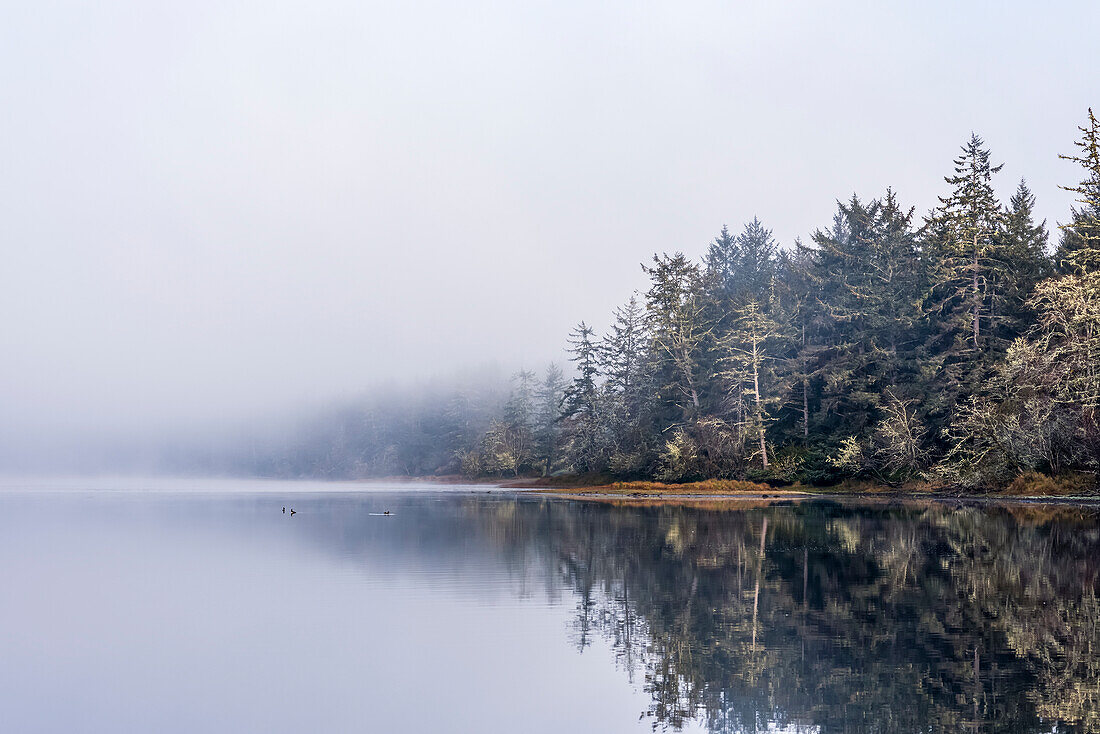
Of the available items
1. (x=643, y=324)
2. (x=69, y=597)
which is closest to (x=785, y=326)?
(x=643, y=324)

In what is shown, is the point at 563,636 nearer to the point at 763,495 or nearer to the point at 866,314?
the point at 763,495

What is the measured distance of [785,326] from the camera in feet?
243

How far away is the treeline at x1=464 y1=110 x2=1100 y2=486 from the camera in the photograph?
160 feet

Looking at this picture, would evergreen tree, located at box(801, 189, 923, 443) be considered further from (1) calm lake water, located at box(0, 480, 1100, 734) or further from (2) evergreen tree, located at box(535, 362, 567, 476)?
(2) evergreen tree, located at box(535, 362, 567, 476)

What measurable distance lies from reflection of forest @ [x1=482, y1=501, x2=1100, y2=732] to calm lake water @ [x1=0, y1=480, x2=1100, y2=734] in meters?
0.06

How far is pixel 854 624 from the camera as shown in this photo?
14.9m

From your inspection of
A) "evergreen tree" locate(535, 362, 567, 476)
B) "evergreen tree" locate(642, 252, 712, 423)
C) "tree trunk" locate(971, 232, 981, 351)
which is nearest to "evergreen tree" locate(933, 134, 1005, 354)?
"tree trunk" locate(971, 232, 981, 351)

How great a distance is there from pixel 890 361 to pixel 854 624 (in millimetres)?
53079

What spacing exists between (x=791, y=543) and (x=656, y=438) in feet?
169

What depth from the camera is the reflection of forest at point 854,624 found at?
1018cm

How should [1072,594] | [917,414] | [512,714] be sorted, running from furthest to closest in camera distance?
[917,414] < [1072,594] < [512,714]

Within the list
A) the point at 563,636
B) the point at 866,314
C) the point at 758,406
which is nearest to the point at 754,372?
the point at 758,406

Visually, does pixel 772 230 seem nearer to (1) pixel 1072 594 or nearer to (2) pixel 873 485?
(2) pixel 873 485

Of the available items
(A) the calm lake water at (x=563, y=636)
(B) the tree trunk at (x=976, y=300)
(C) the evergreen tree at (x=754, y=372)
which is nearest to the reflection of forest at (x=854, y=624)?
(A) the calm lake water at (x=563, y=636)
